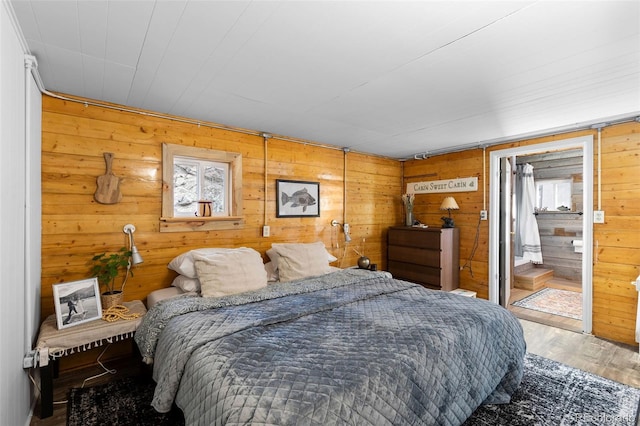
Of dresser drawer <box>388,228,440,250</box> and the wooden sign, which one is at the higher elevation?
the wooden sign

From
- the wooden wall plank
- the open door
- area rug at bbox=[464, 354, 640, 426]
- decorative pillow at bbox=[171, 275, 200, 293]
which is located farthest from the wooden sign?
decorative pillow at bbox=[171, 275, 200, 293]

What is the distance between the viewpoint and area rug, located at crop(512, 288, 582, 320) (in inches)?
161

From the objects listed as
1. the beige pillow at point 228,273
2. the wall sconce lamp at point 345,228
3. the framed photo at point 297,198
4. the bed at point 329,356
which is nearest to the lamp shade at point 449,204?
the wall sconce lamp at point 345,228

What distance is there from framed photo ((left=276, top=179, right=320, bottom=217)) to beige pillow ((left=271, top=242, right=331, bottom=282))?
23.2 inches

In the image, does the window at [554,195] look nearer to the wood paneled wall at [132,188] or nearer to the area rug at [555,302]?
the area rug at [555,302]

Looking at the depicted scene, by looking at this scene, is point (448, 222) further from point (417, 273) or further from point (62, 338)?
point (62, 338)

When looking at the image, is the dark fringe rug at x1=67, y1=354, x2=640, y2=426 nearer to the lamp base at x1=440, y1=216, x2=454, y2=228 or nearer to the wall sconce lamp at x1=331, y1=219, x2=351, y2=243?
the lamp base at x1=440, y1=216, x2=454, y2=228

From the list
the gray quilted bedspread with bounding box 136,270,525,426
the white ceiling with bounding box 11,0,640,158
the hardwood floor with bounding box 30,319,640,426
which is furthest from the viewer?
the hardwood floor with bounding box 30,319,640,426

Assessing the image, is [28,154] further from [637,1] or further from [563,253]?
[563,253]

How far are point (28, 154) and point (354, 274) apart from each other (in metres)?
2.79

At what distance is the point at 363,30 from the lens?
1586 mm

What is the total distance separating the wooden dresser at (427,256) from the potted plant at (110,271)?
11.6ft

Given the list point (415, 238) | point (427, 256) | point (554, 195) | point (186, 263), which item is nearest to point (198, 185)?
point (186, 263)

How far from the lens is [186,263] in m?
2.73
